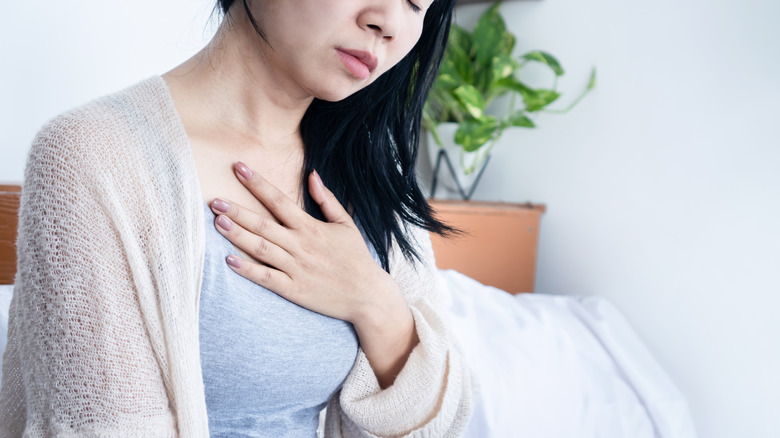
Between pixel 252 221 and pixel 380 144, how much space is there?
0.78ft

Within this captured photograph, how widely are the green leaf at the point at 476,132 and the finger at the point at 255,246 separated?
3.66ft

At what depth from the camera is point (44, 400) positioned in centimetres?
49

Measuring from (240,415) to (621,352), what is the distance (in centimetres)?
91

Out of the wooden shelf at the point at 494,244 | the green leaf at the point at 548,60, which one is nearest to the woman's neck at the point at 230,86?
the wooden shelf at the point at 494,244

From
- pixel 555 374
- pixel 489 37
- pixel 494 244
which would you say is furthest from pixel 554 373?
pixel 489 37

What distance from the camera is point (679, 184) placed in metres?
1.45

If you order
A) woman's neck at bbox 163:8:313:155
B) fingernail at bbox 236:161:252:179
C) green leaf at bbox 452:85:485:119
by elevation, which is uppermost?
green leaf at bbox 452:85:485:119

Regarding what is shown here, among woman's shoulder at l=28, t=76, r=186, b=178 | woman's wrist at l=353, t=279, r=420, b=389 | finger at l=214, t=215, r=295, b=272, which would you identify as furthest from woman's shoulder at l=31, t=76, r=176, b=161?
woman's wrist at l=353, t=279, r=420, b=389

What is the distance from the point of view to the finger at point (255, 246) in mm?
572

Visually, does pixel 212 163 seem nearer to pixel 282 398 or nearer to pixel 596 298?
pixel 282 398

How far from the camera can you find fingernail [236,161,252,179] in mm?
606

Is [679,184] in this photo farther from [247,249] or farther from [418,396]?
[247,249]

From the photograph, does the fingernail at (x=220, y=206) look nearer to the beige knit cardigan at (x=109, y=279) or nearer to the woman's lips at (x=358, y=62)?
the beige knit cardigan at (x=109, y=279)

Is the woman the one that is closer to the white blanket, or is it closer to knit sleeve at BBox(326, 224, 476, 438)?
knit sleeve at BBox(326, 224, 476, 438)
